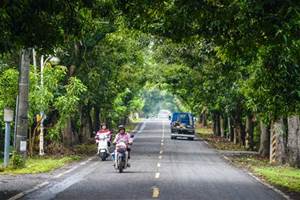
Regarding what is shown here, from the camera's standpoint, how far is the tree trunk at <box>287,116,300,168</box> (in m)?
29.8

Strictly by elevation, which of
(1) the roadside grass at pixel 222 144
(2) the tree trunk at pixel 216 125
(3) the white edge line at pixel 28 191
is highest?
(2) the tree trunk at pixel 216 125

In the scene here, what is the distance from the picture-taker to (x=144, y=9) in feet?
52.7

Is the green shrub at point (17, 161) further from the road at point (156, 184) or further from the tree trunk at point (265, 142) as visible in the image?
the tree trunk at point (265, 142)

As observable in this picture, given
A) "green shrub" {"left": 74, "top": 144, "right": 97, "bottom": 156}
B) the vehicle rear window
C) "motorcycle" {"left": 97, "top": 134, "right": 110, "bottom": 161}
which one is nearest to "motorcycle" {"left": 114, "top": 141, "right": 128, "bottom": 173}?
"motorcycle" {"left": 97, "top": 134, "right": 110, "bottom": 161}

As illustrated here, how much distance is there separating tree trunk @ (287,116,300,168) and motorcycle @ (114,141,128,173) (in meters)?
9.03

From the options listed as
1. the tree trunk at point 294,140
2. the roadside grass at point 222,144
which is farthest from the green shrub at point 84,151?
the tree trunk at point 294,140

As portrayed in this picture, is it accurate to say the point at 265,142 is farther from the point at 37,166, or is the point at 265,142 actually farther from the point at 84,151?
the point at 37,166

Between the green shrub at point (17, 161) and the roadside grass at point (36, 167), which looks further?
the green shrub at point (17, 161)

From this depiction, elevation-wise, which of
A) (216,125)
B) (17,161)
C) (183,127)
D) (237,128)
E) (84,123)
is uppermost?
(216,125)

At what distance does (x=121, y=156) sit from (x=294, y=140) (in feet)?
32.3

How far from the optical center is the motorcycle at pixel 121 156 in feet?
78.8

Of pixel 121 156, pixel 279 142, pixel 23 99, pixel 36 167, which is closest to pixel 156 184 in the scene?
pixel 121 156

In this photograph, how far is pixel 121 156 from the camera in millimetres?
24234

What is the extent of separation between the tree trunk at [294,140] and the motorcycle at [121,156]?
29.6 feet
